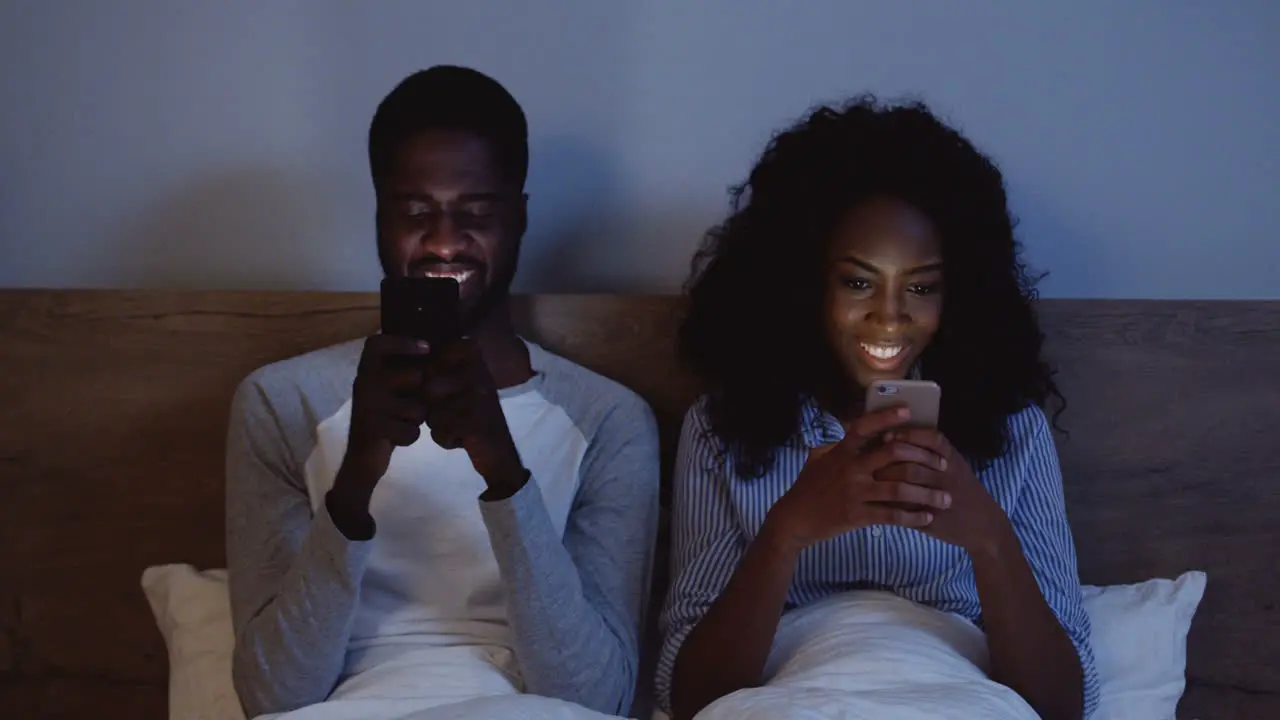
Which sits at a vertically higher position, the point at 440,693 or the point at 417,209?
the point at 417,209

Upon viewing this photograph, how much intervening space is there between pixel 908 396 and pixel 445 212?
18.5 inches

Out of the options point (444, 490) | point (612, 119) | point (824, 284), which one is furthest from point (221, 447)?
point (824, 284)

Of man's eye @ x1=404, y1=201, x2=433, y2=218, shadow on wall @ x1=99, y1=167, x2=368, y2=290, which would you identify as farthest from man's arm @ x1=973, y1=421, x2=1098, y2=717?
shadow on wall @ x1=99, y1=167, x2=368, y2=290

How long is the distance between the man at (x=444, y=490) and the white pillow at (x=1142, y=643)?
0.46m

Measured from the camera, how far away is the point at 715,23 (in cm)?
144

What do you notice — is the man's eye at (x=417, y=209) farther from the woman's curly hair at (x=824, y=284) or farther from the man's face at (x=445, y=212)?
the woman's curly hair at (x=824, y=284)

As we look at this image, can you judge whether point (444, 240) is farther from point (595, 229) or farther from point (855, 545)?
point (855, 545)

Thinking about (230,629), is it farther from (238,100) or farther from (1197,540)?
(1197,540)

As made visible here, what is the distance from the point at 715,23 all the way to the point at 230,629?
842 millimetres

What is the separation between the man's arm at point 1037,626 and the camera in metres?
1.09

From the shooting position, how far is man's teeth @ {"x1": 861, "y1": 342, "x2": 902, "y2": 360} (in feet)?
3.78

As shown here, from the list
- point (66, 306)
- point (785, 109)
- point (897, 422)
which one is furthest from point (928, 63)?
point (66, 306)

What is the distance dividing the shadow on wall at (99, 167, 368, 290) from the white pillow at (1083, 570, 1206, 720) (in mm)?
910

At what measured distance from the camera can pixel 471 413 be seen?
1079mm
